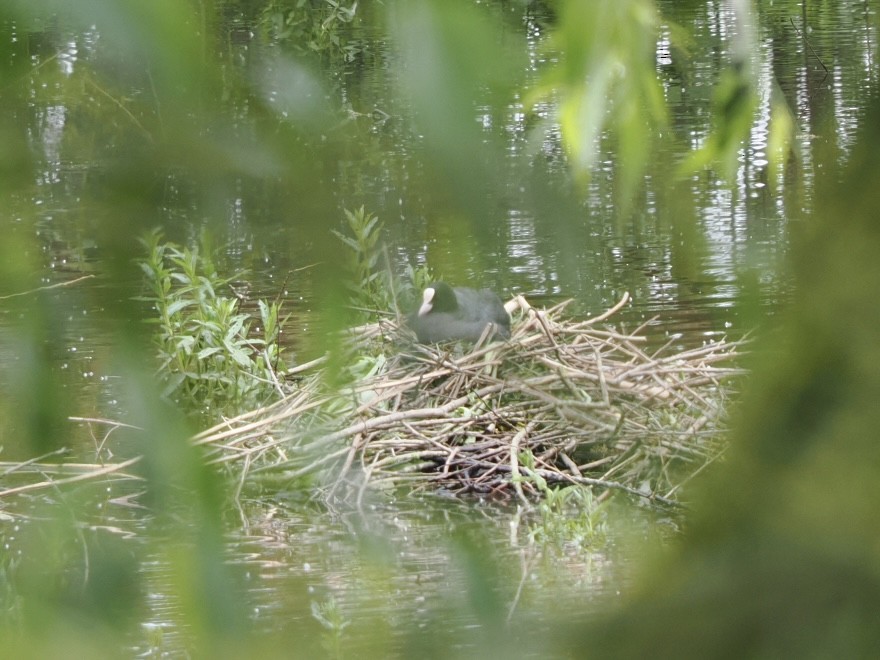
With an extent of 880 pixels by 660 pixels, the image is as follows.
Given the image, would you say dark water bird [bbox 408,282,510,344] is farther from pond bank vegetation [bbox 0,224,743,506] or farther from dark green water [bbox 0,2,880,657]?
dark green water [bbox 0,2,880,657]

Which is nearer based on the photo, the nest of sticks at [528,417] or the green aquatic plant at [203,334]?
the green aquatic plant at [203,334]

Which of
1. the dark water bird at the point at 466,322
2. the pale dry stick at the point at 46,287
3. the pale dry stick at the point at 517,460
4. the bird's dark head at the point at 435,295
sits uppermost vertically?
the pale dry stick at the point at 46,287

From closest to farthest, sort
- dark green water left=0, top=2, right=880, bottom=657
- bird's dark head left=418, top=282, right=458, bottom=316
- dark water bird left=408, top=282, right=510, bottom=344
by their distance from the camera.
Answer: dark green water left=0, top=2, right=880, bottom=657
bird's dark head left=418, top=282, right=458, bottom=316
dark water bird left=408, top=282, right=510, bottom=344

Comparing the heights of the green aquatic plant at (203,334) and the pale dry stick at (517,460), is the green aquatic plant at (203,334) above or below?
above

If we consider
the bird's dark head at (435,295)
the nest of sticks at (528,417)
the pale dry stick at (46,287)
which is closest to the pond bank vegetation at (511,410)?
the nest of sticks at (528,417)

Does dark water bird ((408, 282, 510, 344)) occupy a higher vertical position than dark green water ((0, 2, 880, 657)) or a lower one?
lower

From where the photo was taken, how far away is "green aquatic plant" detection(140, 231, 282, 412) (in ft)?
1.18

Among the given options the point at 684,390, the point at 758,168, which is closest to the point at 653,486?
the point at 684,390

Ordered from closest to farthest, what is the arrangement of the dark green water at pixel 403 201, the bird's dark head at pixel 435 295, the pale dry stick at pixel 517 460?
the dark green water at pixel 403 201, the bird's dark head at pixel 435 295, the pale dry stick at pixel 517 460

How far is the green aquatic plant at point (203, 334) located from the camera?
Result: 359 millimetres

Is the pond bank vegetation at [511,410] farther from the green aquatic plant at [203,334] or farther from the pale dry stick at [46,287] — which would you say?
the pale dry stick at [46,287]

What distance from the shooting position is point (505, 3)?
30cm

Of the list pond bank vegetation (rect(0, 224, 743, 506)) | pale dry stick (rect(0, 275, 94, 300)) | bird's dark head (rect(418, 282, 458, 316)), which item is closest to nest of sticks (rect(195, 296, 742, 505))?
pond bank vegetation (rect(0, 224, 743, 506))

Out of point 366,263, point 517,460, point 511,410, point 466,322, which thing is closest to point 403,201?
point 366,263
